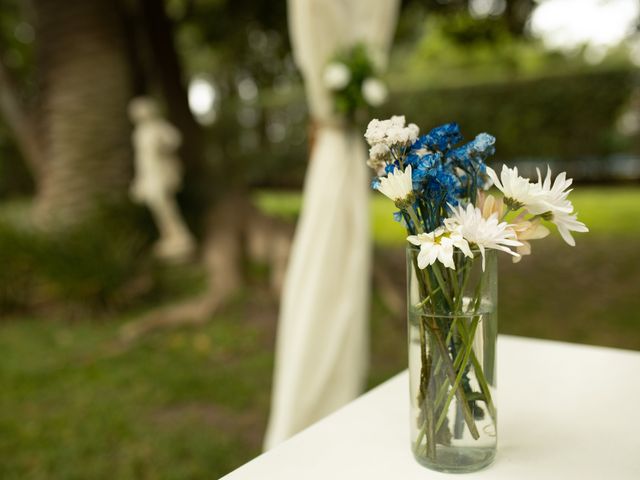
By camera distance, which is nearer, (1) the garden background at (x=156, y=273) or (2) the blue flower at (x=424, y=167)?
(2) the blue flower at (x=424, y=167)

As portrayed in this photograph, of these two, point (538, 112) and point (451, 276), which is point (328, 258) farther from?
point (538, 112)

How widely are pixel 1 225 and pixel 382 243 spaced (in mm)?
3986

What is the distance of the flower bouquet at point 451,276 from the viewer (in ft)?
2.91

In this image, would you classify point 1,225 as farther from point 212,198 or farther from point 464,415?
point 464,415

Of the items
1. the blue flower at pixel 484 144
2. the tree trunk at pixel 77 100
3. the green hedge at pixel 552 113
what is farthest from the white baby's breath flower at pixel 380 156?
the green hedge at pixel 552 113

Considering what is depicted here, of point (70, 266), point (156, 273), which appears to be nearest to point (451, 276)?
point (70, 266)

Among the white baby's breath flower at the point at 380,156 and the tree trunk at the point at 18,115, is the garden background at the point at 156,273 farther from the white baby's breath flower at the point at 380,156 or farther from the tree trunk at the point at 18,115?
the white baby's breath flower at the point at 380,156

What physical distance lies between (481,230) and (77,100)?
522cm

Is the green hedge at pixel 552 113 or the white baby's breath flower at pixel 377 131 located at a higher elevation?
the green hedge at pixel 552 113

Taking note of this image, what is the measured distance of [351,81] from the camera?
2.41 m

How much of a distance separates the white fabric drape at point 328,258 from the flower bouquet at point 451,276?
151cm

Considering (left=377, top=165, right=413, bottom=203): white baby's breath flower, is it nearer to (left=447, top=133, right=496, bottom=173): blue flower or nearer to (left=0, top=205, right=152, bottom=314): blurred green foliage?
(left=447, top=133, right=496, bottom=173): blue flower

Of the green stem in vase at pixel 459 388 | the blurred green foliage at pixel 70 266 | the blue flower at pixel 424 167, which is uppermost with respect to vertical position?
the blue flower at pixel 424 167

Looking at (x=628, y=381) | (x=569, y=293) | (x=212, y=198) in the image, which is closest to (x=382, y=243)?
(x=212, y=198)
